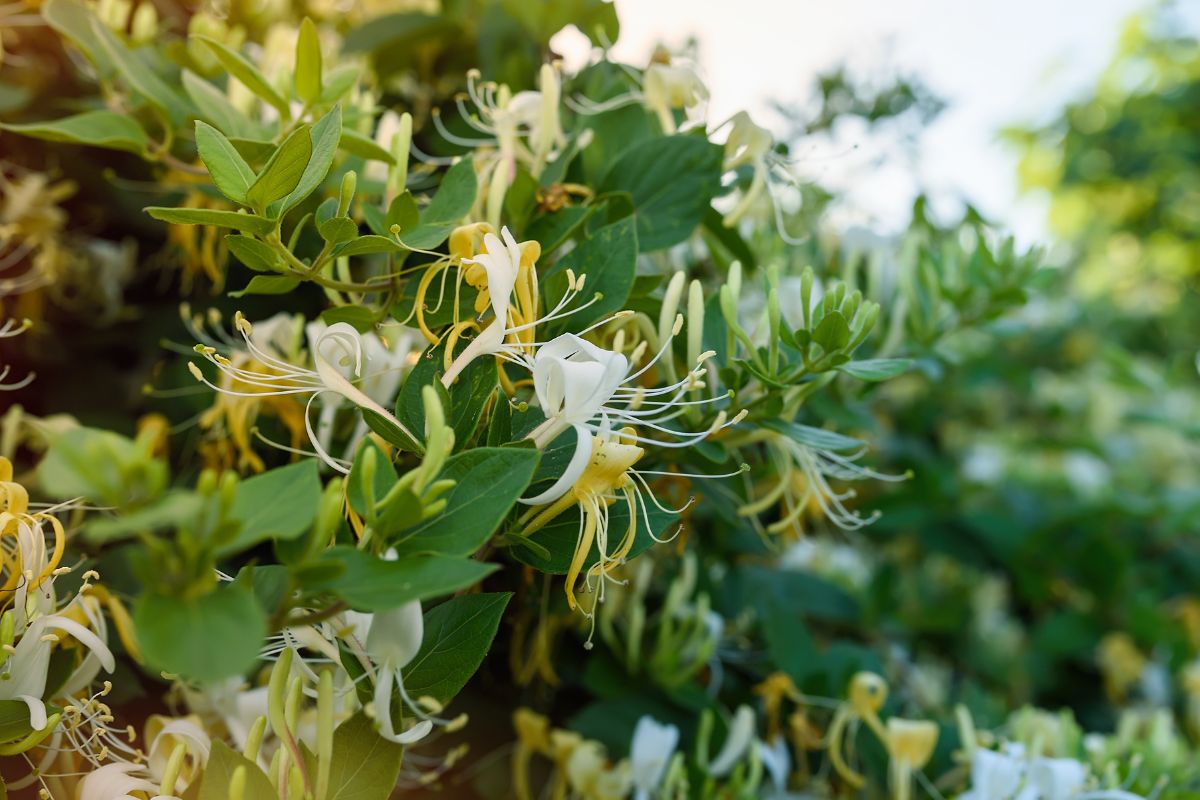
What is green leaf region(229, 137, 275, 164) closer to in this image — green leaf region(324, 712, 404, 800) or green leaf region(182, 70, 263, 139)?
green leaf region(182, 70, 263, 139)

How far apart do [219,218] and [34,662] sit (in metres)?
0.25

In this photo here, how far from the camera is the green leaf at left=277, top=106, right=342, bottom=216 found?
1.48ft

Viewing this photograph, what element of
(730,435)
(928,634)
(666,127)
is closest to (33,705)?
(730,435)

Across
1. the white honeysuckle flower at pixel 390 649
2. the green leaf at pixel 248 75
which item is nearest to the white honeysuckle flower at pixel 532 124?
the green leaf at pixel 248 75

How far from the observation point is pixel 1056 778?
2.25ft

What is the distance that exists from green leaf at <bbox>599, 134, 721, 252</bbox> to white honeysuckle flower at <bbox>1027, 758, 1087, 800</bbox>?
18.7 inches

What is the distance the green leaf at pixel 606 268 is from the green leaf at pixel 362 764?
0.81 feet

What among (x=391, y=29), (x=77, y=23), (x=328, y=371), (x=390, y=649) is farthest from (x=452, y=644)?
(x=391, y=29)

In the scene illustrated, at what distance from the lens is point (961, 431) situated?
2102 mm

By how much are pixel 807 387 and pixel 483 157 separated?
1.01ft

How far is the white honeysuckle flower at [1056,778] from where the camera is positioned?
0.68 metres

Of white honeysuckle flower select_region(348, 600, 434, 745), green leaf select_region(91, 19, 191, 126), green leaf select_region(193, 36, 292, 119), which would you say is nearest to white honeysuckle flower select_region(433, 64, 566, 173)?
green leaf select_region(193, 36, 292, 119)

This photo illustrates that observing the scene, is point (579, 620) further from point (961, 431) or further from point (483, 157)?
point (961, 431)

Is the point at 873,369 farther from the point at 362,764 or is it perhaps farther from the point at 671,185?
the point at 362,764
